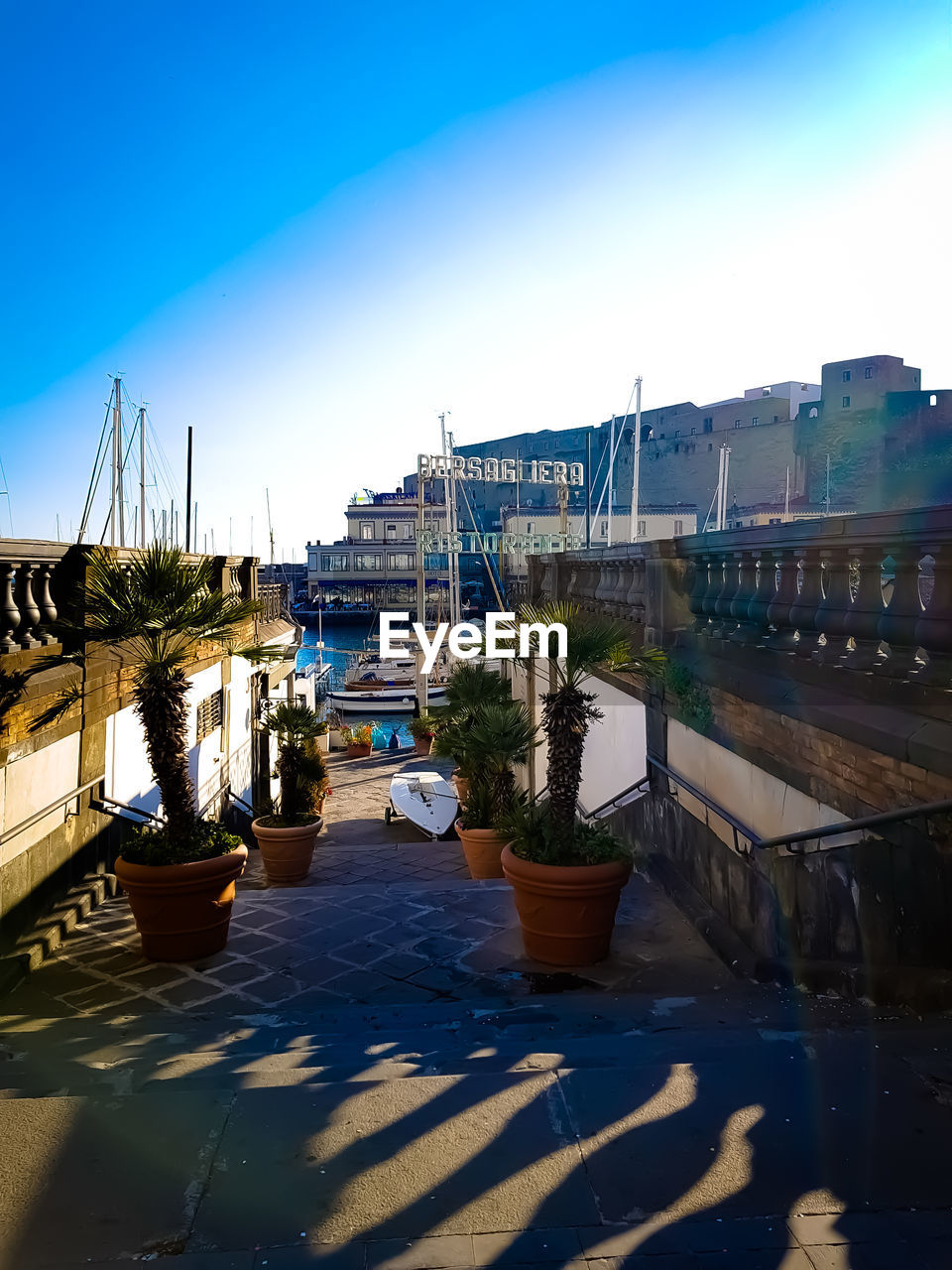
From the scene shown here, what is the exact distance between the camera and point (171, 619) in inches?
240

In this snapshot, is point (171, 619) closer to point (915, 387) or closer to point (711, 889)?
point (711, 889)

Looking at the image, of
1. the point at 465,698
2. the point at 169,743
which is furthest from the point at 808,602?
the point at 465,698

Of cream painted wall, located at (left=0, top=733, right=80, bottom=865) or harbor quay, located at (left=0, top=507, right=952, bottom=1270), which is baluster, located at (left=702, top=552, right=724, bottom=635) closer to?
harbor quay, located at (left=0, top=507, right=952, bottom=1270)

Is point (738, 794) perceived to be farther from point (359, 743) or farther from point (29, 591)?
point (359, 743)

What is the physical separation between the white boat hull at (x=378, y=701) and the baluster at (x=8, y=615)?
106 feet

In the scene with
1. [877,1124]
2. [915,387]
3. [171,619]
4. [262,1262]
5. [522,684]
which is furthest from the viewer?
[915,387]

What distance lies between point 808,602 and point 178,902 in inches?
177

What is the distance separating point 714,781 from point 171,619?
4.16 metres

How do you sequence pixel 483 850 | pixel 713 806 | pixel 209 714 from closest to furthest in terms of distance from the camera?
pixel 713 806, pixel 483 850, pixel 209 714

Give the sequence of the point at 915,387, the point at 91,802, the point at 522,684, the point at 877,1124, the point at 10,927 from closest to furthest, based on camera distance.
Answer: the point at 877,1124, the point at 10,927, the point at 91,802, the point at 522,684, the point at 915,387

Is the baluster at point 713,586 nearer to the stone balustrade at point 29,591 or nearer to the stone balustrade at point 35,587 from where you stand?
the stone balustrade at point 35,587

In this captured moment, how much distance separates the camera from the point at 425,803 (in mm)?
15016

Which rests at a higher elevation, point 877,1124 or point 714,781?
point 714,781

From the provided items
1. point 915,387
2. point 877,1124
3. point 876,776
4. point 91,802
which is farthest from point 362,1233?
point 915,387
